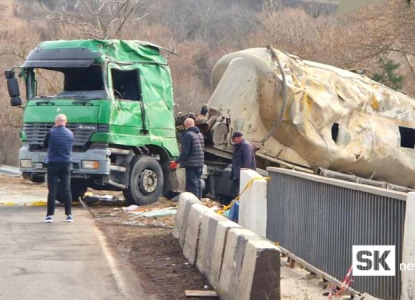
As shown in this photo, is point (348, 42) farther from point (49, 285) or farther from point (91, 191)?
point (49, 285)

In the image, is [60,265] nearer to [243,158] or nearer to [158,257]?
[158,257]

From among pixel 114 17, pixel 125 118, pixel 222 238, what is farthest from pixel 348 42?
pixel 222 238

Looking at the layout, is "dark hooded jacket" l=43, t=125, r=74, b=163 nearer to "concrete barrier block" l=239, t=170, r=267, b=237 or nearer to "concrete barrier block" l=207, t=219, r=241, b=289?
"concrete barrier block" l=239, t=170, r=267, b=237

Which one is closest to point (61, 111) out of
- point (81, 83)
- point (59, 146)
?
point (81, 83)

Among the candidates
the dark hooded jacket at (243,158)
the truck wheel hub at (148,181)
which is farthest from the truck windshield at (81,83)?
the dark hooded jacket at (243,158)

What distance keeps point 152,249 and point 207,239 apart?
7.09 feet

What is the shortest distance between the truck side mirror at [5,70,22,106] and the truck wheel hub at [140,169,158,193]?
10.2 feet

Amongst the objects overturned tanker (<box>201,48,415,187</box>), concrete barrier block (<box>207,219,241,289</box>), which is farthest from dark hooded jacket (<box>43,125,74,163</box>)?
concrete barrier block (<box>207,219,241,289</box>)

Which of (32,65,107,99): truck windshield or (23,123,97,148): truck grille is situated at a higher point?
(32,65,107,99): truck windshield

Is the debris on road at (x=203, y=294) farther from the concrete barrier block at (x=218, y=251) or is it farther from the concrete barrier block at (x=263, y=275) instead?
the concrete barrier block at (x=263, y=275)

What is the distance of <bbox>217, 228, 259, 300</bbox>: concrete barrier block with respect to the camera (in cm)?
809

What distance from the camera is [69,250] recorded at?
11.3 meters

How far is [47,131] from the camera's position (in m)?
16.6

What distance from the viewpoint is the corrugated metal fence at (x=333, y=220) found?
736cm
